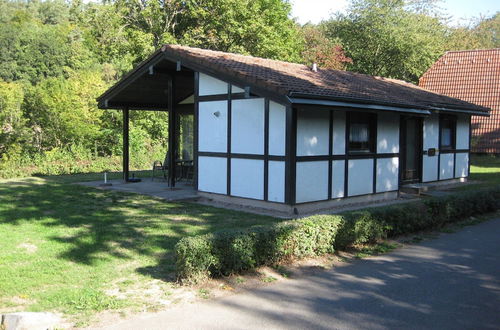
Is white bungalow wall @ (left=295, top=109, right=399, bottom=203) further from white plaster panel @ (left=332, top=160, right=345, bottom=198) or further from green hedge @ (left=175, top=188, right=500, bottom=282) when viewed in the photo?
green hedge @ (left=175, top=188, right=500, bottom=282)

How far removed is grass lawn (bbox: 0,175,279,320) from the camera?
5168 mm

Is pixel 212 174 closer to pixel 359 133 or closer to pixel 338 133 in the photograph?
pixel 338 133

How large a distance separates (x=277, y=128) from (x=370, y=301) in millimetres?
5520

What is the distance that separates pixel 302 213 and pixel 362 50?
24.7m

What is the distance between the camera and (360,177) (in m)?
11.9

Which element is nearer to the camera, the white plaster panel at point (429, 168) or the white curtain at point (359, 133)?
the white curtain at point (359, 133)

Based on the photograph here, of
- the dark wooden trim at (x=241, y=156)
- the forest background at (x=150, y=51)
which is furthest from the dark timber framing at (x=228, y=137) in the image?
the forest background at (x=150, y=51)

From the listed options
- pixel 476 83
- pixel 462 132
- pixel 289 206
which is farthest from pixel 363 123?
pixel 476 83

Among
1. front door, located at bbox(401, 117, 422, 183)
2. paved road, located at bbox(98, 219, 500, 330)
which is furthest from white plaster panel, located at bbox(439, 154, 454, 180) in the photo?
paved road, located at bbox(98, 219, 500, 330)

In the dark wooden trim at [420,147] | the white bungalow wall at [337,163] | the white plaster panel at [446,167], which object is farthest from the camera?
the white plaster panel at [446,167]

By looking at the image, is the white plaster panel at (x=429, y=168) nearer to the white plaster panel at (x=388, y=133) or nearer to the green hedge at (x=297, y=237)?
the white plaster panel at (x=388, y=133)

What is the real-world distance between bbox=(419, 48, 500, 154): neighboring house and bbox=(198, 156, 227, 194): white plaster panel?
61.6ft

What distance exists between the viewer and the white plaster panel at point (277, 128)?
1017 centimetres

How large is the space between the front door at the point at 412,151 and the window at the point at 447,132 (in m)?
1.33
